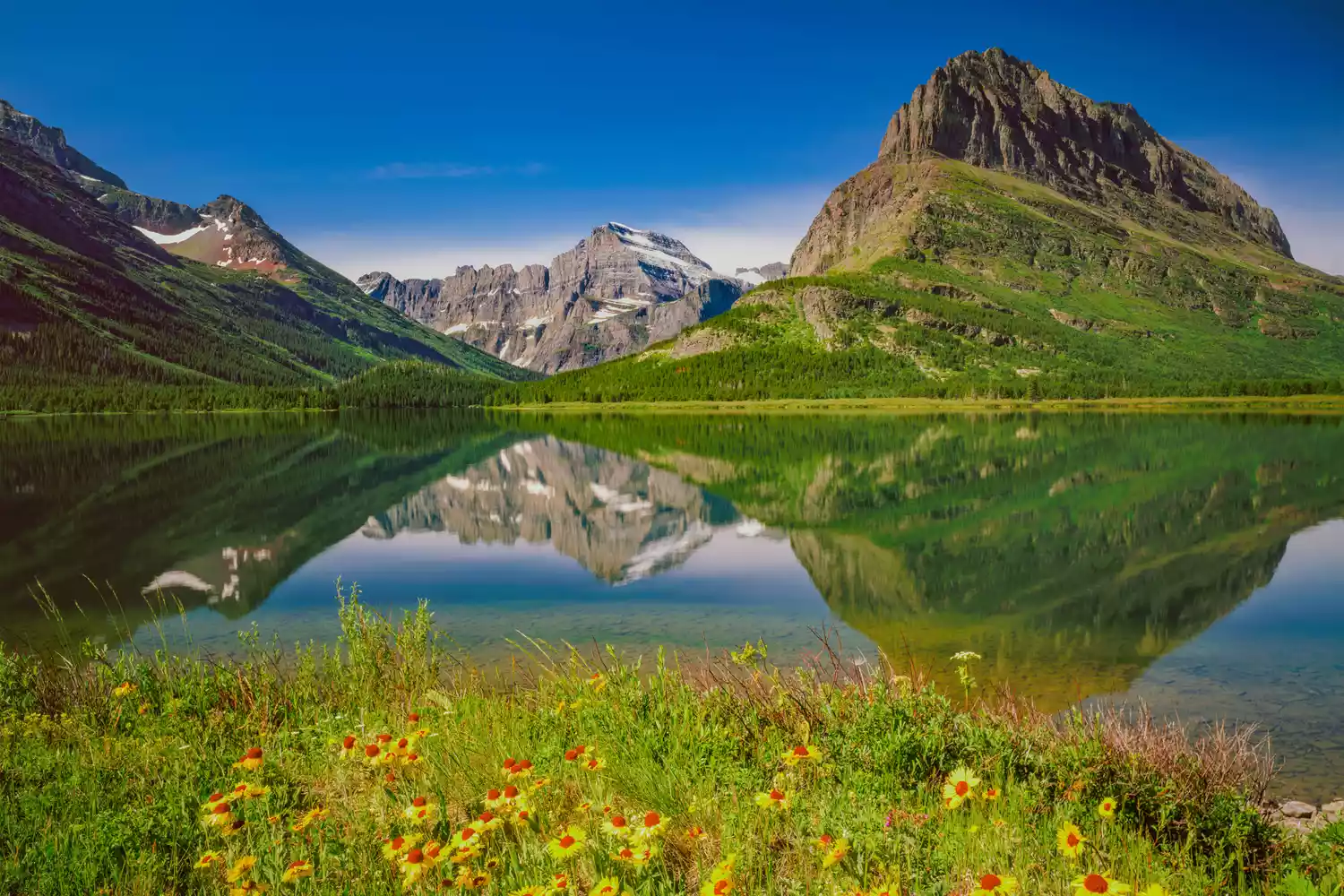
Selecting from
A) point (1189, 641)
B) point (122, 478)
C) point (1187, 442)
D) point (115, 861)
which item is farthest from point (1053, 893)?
point (1187, 442)

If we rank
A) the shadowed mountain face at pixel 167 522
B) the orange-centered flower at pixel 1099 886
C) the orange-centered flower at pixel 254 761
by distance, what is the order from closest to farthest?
1. the orange-centered flower at pixel 1099 886
2. the orange-centered flower at pixel 254 761
3. the shadowed mountain face at pixel 167 522

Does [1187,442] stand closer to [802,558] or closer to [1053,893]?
[802,558]

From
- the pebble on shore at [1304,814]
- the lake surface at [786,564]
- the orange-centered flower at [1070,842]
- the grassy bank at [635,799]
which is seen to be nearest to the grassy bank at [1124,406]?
the lake surface at [786,564]

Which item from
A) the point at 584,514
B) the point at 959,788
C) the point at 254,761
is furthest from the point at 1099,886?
the point at 584,514

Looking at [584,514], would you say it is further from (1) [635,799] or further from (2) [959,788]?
(2) [959,788]

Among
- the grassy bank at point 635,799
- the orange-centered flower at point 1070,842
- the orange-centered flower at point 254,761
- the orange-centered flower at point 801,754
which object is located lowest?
the grassy bank at point 635,799

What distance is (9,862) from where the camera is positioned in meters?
5.84

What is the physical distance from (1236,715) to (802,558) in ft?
46.5

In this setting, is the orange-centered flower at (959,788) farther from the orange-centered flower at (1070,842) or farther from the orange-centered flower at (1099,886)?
the orange-centered flower at (1099,886)

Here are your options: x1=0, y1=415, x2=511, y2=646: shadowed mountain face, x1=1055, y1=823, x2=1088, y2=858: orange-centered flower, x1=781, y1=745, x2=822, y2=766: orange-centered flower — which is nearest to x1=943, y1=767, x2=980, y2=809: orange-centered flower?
x1=1055, y1=823, x2=1088, y2=858: orange-centered flower

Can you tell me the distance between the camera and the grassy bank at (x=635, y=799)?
5461mm

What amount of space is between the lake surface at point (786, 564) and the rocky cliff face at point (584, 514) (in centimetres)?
25

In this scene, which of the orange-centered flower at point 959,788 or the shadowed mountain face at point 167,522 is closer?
the orange-centered flower at point 959,788

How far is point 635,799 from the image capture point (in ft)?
22.7
